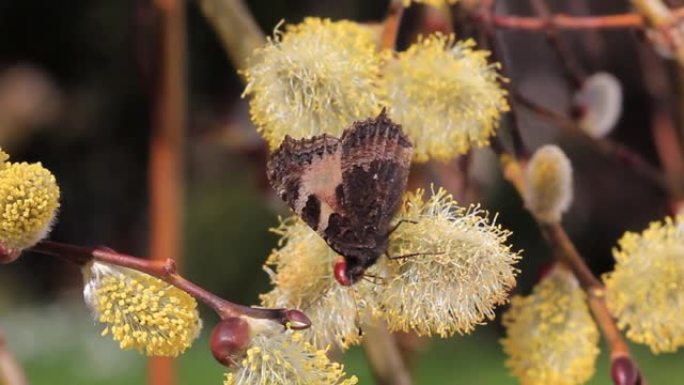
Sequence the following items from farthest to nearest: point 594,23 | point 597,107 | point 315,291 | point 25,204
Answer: point 597,107, point 594,23, point 315,291, point 25,204

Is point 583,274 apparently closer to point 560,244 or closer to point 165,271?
point 560,244

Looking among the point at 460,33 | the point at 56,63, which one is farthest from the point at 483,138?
the point at 56,63

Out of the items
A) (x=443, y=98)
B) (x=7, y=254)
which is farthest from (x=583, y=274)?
(x=7, y=254)

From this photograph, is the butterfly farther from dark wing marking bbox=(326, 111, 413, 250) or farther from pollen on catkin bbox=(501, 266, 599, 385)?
pollen on catkin bbox=(501, 266, 599, 385)

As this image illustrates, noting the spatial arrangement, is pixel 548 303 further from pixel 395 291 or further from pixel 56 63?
pixel 56 63

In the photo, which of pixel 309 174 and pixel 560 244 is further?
pixel 560 244

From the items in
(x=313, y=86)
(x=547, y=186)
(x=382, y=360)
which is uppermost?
(x=313, y=86)
